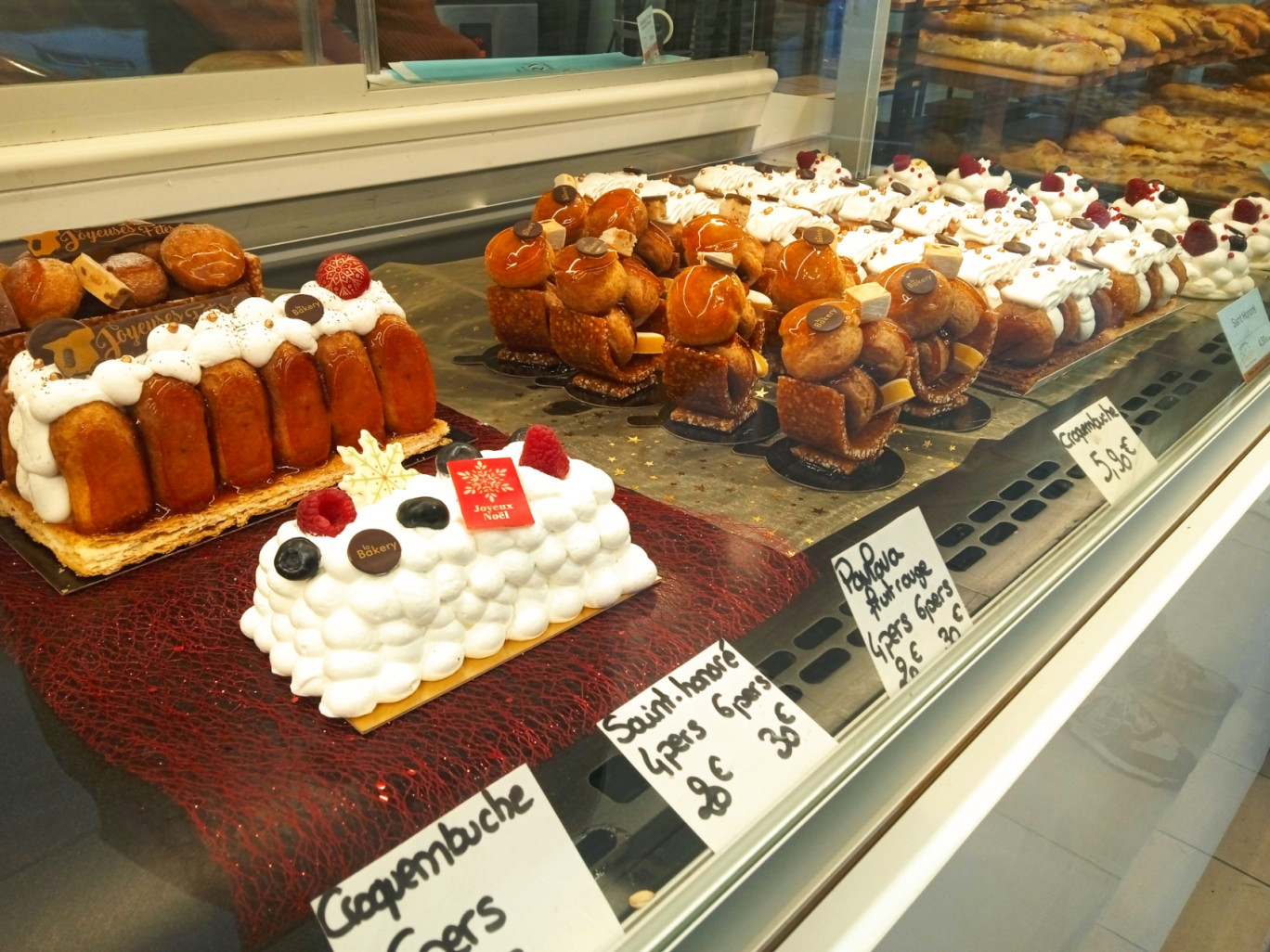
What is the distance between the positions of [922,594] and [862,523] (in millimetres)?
602

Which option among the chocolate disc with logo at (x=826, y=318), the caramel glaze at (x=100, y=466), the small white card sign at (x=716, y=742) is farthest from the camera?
the chocolate disc with logo at (x=826, y=318)

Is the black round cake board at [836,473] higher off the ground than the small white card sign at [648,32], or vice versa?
the small white card sign at [648,32]

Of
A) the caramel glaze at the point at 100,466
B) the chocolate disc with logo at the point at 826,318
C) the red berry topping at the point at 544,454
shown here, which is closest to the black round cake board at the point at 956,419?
the chocolate disc with logo at the point at 826,318

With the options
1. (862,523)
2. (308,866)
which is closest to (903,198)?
(862,523)

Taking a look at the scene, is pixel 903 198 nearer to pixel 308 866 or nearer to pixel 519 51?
pixel 519 51

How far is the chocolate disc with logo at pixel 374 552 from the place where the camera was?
4.79 feet

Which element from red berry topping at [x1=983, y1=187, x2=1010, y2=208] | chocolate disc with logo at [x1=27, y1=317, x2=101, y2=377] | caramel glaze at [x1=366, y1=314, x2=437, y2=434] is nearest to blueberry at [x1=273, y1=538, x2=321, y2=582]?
chocolate disc with logo at [x1=27, y1=317, x2=101, y2=377]

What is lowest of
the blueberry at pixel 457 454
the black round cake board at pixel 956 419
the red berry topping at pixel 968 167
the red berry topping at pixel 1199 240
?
the black round cake board at pixel 956 419

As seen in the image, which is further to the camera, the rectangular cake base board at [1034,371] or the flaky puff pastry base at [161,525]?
the rectangular cake base board at [1034,371]

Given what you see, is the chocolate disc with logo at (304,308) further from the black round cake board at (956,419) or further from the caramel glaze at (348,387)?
the black round cake board at (956,419)

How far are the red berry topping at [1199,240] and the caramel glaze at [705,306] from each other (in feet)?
5.30

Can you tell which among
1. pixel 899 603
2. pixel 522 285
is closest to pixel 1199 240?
pixel 522 285

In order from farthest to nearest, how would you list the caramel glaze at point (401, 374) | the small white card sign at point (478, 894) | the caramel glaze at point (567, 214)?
the caramel glaze at point (567, 214)
the caramel glaze at point (401, 374)
the small white card sign at point (478, 894)

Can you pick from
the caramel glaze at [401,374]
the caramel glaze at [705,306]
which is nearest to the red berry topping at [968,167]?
the caramel glaze at [705,306]
